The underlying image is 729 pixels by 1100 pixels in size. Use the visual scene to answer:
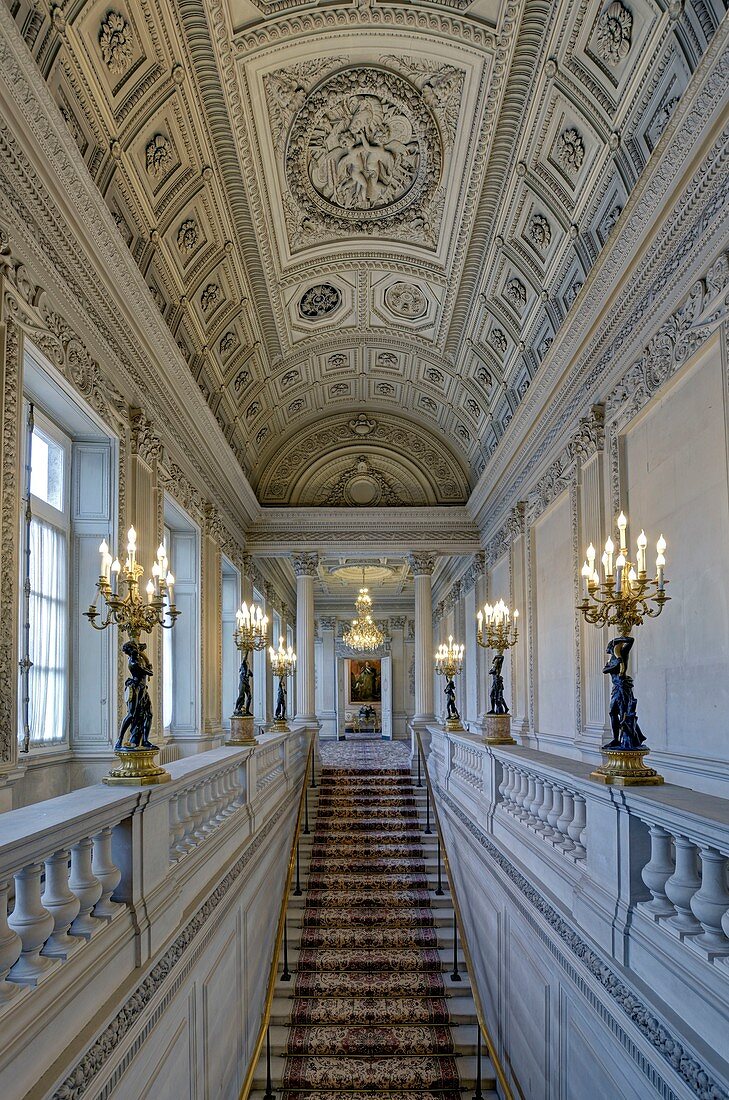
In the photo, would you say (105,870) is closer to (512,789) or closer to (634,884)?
(634,884)

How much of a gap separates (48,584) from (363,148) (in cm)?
616

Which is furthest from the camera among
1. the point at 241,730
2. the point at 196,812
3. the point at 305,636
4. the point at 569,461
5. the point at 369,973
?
the point at 305,636

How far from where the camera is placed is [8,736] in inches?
214

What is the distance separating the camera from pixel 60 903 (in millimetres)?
3348

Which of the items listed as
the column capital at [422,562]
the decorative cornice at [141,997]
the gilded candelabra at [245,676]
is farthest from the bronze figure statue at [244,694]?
the column capital at [422,562]

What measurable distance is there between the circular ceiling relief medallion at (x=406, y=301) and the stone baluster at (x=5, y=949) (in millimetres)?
11207

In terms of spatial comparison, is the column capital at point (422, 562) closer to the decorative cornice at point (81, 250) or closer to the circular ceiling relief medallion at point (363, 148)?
the decorative cornice at point (81, 250)

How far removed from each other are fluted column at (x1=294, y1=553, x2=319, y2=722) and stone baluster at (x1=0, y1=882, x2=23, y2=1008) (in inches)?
527

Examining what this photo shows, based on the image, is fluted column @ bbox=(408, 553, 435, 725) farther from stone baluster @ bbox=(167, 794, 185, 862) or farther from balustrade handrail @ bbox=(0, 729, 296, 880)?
balustrade handrail @ bbox=(0, 729, 296, 880)

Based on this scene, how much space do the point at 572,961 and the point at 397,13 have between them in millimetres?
8215

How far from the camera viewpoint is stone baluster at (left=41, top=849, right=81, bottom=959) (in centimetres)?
330

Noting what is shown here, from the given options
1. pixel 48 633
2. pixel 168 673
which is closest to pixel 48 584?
pixel 48 633

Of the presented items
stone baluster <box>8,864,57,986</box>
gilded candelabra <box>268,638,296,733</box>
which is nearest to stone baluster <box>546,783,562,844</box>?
stone baluster <box>8,864,57,986</box>

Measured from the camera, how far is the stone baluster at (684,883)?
3441mm
